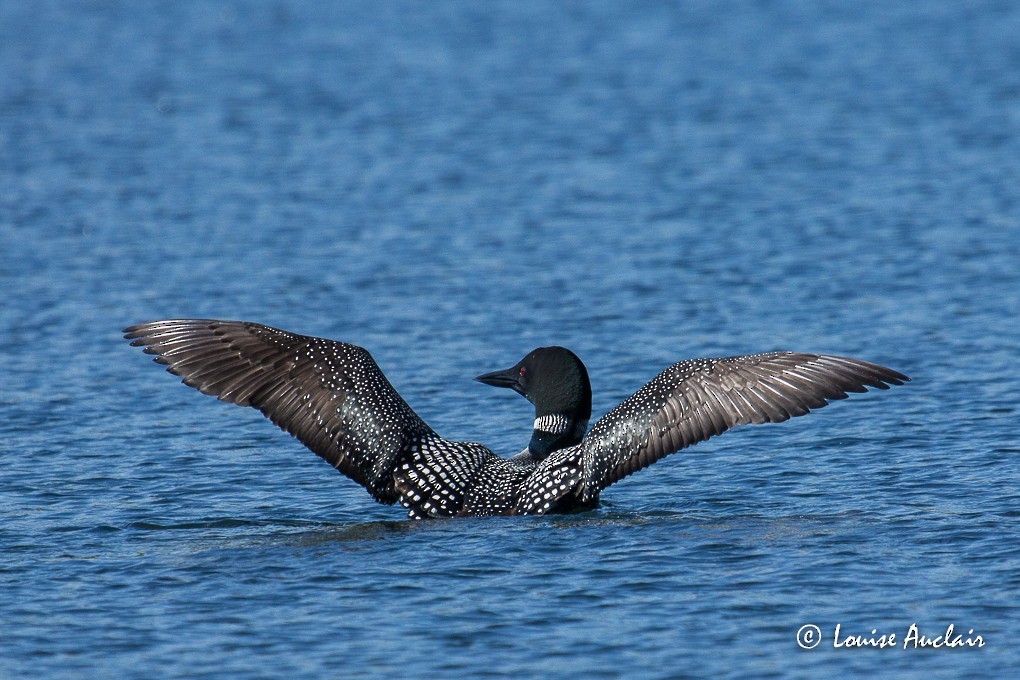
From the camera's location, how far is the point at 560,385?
7.89 metres

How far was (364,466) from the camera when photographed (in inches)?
300

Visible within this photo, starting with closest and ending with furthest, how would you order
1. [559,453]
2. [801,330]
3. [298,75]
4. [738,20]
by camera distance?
[559,453]
[801,330]
[298,75]
[738,20]

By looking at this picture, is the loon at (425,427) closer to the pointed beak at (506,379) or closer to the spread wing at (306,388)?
the spread wing at (306,388)

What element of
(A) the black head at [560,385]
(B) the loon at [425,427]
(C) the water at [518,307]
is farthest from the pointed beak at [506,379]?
(C) the water at [518,307]

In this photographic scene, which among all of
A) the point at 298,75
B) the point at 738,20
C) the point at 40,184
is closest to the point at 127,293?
the point at 40,184

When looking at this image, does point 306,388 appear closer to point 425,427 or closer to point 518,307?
point 425,427

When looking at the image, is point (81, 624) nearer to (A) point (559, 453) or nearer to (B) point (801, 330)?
(A) point (559, 453)

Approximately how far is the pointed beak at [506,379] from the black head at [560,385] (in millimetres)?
187

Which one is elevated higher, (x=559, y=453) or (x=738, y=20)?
(x=738, y=20)

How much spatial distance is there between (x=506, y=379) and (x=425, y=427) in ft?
2.14

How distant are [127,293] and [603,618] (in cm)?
731
